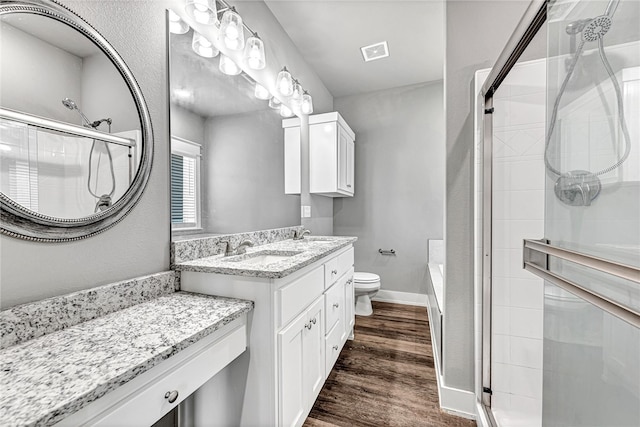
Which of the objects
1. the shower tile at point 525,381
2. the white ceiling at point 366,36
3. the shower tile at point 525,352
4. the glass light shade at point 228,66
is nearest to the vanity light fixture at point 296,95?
the white ceiling at point 366,36

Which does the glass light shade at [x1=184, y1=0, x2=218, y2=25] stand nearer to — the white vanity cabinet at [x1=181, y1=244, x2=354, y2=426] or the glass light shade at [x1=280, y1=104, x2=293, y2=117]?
the glass light shade at [x1=280, y1=104, x2=293, y2=117]

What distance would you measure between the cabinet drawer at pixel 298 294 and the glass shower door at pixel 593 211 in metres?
0.92

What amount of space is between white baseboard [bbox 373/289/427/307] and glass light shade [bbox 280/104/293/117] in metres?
2.38

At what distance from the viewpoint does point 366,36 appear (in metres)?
2.44

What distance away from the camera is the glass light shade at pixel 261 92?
6.40 ft

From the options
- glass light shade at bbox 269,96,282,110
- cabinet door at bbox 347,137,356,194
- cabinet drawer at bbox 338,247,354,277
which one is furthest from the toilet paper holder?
glass light shade at bbox 269,96,282,110

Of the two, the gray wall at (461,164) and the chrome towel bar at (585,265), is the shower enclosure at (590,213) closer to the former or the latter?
the chrome towel bar at (585,265)

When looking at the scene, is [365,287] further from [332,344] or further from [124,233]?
[124,233]

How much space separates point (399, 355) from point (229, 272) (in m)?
1.66

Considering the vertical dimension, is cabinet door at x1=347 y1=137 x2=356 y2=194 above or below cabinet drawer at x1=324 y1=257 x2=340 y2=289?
above

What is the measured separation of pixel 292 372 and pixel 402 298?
8.01ft

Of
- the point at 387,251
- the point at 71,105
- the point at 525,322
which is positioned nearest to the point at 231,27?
the point at 71,105

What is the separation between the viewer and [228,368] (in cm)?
116

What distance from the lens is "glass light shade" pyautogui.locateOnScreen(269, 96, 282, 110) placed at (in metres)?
2.15
